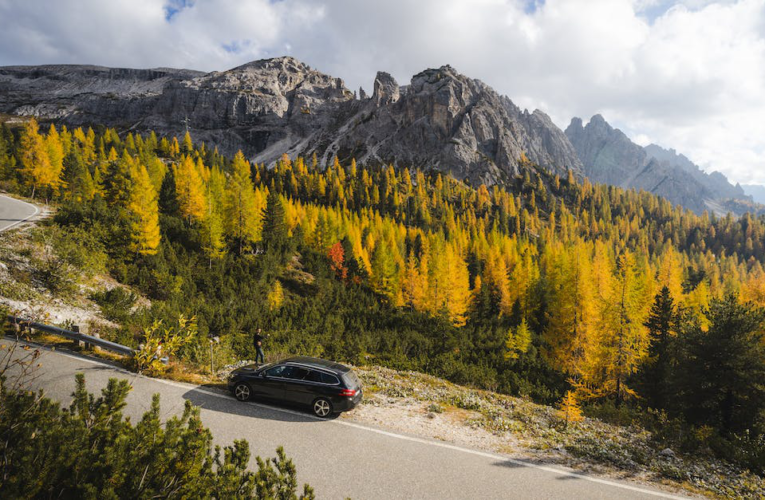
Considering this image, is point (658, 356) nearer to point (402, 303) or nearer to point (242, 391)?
point (402, 303)

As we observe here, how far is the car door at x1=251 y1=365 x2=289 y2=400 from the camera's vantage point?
1093cm

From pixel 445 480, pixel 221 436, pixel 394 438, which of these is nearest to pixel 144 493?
pixel 221 436

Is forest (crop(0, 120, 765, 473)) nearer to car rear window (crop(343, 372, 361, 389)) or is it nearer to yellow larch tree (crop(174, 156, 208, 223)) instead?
yellow larch tree (crop(174, 156, 208, 223))

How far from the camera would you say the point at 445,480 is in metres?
7.79

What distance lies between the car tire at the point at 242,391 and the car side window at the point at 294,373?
1.27 meters

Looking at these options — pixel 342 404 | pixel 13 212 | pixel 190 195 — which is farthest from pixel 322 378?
pixel 190 195

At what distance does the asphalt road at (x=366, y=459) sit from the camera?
7480mm

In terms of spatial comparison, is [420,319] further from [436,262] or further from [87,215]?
[87,215]

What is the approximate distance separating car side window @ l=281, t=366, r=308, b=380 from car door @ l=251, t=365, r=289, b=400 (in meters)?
0.14

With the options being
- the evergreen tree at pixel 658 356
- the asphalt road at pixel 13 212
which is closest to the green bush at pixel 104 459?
the asphalt road at pixel 13 212

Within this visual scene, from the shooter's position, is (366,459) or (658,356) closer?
(366,459)

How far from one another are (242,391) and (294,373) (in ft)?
6.13

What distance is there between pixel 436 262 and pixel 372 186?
90904 mm

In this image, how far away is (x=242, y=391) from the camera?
11.1 m
